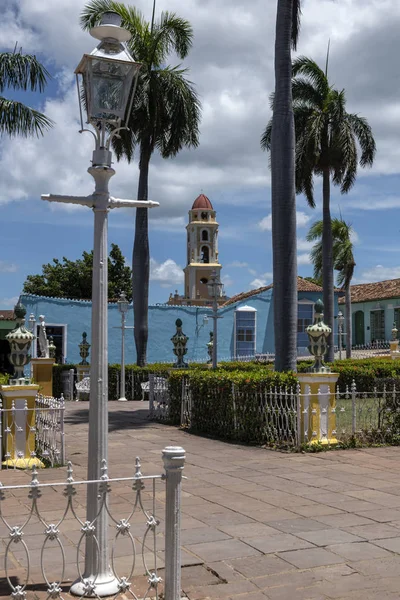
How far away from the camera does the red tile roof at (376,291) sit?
3976cm

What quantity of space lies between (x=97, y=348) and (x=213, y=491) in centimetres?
366

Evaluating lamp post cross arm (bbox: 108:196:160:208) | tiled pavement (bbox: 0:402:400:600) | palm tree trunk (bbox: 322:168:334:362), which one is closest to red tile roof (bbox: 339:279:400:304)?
palm tree trunk (bbox: 322:168:334:362)

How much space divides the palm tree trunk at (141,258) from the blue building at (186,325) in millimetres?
4226

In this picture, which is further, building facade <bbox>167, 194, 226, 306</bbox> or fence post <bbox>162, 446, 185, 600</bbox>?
building facade <bbox>167, 194, 226, 306</bbox>

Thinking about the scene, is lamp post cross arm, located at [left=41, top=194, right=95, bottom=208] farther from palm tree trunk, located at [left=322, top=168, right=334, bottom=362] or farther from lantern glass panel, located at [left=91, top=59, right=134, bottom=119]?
palm tree trunk, located at [left=322, top=168, right=334, bottom=362]

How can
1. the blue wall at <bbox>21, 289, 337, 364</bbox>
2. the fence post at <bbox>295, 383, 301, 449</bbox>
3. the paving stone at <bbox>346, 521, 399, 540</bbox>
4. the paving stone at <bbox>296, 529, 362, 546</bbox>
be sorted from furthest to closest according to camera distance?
the blue wall at <bbox>21, 289, 337, 364</bbox>
the fence post at <bbox>295, 383, 301, 449</bbox>
the paving stone at <bbox>346, 521, 399, 540</bbox>
the paving stone at <bbox>296, 529, 362, 546</bbox>

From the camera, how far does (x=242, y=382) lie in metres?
11.1

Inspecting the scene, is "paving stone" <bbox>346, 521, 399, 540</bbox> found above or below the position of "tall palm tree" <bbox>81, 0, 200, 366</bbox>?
below

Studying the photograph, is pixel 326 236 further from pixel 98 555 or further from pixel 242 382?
pixel 98 555

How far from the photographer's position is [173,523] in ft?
13.0

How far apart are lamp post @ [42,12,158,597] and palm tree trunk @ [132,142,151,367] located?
16355 mm

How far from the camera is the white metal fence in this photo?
3.92m

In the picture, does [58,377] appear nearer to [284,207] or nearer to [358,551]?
[284,207]

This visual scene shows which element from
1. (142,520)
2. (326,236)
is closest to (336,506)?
(142,520)
